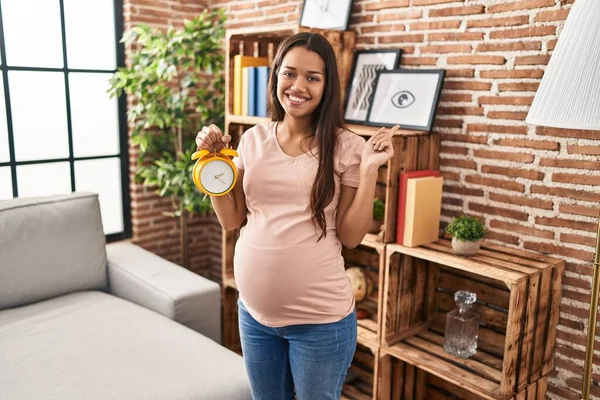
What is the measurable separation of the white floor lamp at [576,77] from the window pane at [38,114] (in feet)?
8.73

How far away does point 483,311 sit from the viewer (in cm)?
229

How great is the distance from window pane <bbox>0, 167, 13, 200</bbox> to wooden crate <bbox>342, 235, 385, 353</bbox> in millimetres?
1848

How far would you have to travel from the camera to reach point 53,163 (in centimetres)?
320

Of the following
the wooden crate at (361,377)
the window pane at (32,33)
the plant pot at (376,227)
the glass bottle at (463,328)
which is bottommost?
the wooden crate at (361,377)

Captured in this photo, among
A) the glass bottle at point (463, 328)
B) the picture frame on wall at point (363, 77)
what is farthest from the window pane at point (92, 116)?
the glass bottle at point (463, 328)

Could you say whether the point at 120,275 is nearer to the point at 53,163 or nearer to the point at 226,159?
the point at 53,163

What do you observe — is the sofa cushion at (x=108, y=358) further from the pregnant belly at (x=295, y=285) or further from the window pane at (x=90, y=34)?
the window pane at (x=90, y=34)

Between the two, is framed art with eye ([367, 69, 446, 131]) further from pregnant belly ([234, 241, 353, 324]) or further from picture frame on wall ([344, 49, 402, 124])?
pregnant belly ([234, 241, 353, 324])

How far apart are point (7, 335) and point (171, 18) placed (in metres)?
2.11

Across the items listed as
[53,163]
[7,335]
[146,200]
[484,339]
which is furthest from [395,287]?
[53,163]

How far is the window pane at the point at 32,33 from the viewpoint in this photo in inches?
115

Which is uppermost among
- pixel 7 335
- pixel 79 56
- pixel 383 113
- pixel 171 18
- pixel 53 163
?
pixel 171 18

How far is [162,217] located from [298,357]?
2301mm

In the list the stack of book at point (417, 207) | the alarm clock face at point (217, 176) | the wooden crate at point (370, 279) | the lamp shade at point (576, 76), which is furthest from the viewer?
A: the wooden crate at point (370, 279)
